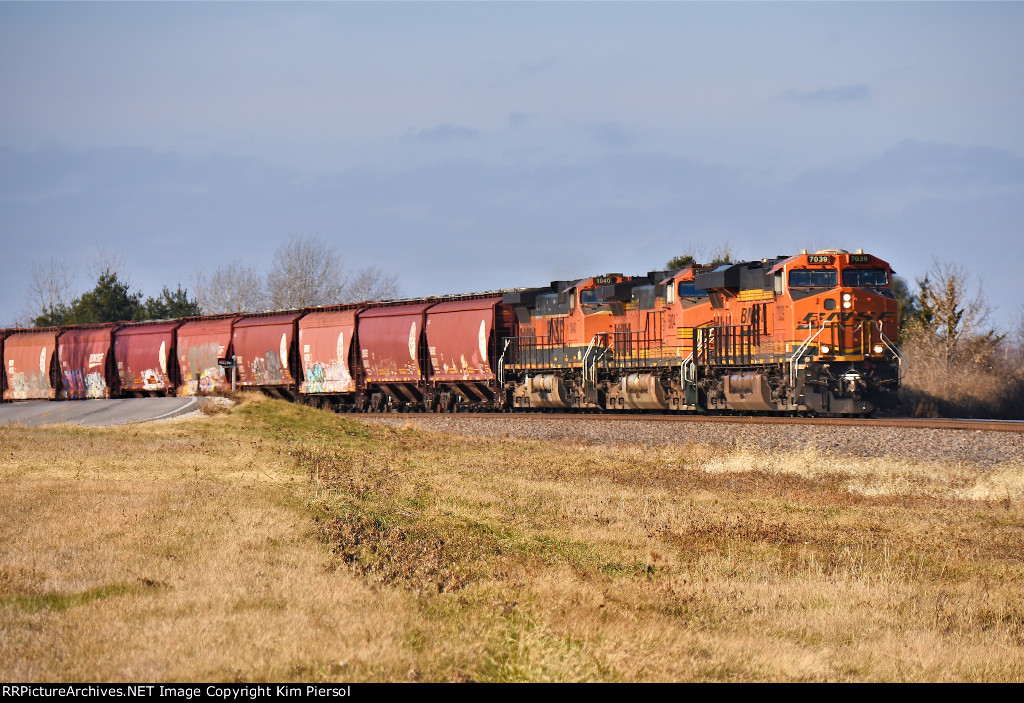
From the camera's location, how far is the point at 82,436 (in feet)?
67.9

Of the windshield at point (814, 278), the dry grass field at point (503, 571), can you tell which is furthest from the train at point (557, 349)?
the dry grass field at point (503, 571)

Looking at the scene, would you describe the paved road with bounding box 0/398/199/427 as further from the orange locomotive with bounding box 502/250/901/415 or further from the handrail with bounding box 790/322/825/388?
the handrail with bounding box 790/322/825/388

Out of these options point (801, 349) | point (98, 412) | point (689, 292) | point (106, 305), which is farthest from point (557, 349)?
point (106, 305)

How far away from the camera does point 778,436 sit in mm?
20094

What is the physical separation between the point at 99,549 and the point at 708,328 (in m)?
19.5

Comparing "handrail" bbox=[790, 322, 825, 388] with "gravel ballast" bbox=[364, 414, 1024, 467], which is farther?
"handrail" bbox=[790, 322, 825, 388]

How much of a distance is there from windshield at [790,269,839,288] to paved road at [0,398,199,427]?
15.6m

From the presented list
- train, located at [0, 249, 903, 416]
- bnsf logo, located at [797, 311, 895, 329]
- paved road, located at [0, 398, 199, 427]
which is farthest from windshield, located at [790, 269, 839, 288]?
paved road, located at [0, 398, 199, 427]

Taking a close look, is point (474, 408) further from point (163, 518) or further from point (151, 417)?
point (163, 518)

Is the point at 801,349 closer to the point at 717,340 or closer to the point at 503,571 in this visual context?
the point at 717,340

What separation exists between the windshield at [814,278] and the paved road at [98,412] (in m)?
15.6

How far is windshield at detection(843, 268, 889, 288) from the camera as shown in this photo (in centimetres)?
2397
